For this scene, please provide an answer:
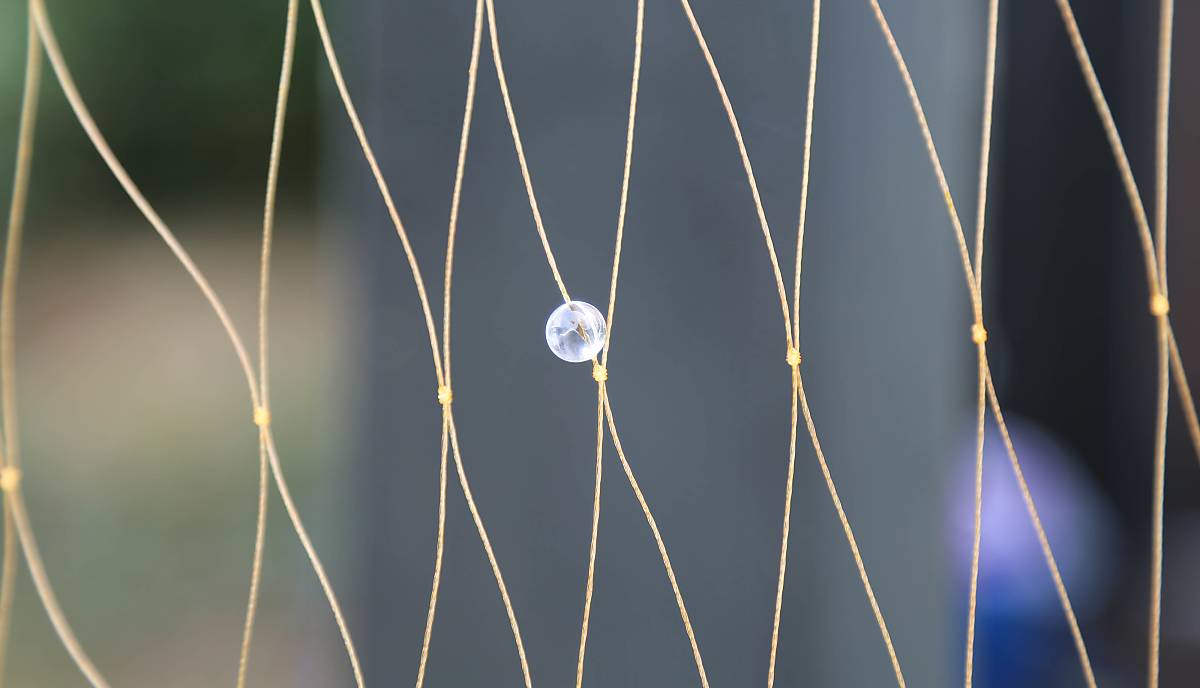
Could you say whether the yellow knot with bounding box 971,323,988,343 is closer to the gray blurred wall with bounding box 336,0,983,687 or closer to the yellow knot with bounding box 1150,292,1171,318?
the yellow knot with bounding box 1150,292,1171,318

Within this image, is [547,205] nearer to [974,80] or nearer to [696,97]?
[696,97]

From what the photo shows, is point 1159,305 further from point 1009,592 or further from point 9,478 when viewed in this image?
point 1009,592

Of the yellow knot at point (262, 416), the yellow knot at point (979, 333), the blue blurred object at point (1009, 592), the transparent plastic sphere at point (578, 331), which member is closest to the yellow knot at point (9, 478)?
the yellow knot at point (262, 416)

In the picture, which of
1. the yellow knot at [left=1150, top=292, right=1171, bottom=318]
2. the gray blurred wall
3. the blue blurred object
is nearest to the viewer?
the yellow knot at [left=1150, top=292, right=1171, bottom=318]

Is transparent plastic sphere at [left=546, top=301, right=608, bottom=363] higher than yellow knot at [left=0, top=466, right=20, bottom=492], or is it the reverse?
transparent plastic sphere at [left=546, top=301, right=608, bottom=363]

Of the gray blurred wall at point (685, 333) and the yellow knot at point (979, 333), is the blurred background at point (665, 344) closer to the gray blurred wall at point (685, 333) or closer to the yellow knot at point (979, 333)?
the gray blurred wall at point (685, 333)

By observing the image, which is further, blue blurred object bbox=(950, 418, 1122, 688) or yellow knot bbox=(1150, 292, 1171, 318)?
blue blurred object bbox=(950, 418, 1122, 688)

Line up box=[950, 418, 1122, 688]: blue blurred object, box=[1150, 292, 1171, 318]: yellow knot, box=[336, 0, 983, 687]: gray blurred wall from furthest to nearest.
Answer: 1. box=[950, 418, 1122, 688]: blue blurred object
2. box=[336, 0, 983, 687]: gray blurred wall
3. box=[1150, 292, 1171, 318]: yellow knot

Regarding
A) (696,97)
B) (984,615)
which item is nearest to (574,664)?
(696,97)

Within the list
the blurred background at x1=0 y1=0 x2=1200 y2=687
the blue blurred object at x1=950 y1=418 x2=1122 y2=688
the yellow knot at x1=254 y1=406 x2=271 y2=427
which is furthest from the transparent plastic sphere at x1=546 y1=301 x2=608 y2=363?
the blue blurred object at x1=950 y1=418 x2=1122 y2=688
